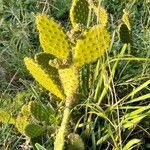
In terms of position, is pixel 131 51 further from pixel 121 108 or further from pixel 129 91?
pixel 121 108

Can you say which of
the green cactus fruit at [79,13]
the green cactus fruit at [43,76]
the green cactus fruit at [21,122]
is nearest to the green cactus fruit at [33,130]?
the green cactus fruit at [21,122]

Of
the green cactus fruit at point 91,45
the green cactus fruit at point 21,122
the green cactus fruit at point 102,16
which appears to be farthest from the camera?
the green cactus fruit at point 21,122

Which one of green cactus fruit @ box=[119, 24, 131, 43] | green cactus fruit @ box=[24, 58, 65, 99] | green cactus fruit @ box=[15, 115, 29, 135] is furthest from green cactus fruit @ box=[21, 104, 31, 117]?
green cactus fruit @ box=[119, 24, 131, 43]

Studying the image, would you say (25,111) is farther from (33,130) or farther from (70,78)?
(70,78)

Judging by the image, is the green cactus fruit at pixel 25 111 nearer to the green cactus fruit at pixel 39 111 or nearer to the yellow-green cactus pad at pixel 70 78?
the green cactus fruit at pixel 39 111

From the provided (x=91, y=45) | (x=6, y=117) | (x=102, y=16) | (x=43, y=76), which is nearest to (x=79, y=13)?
(x=102, y=16)
